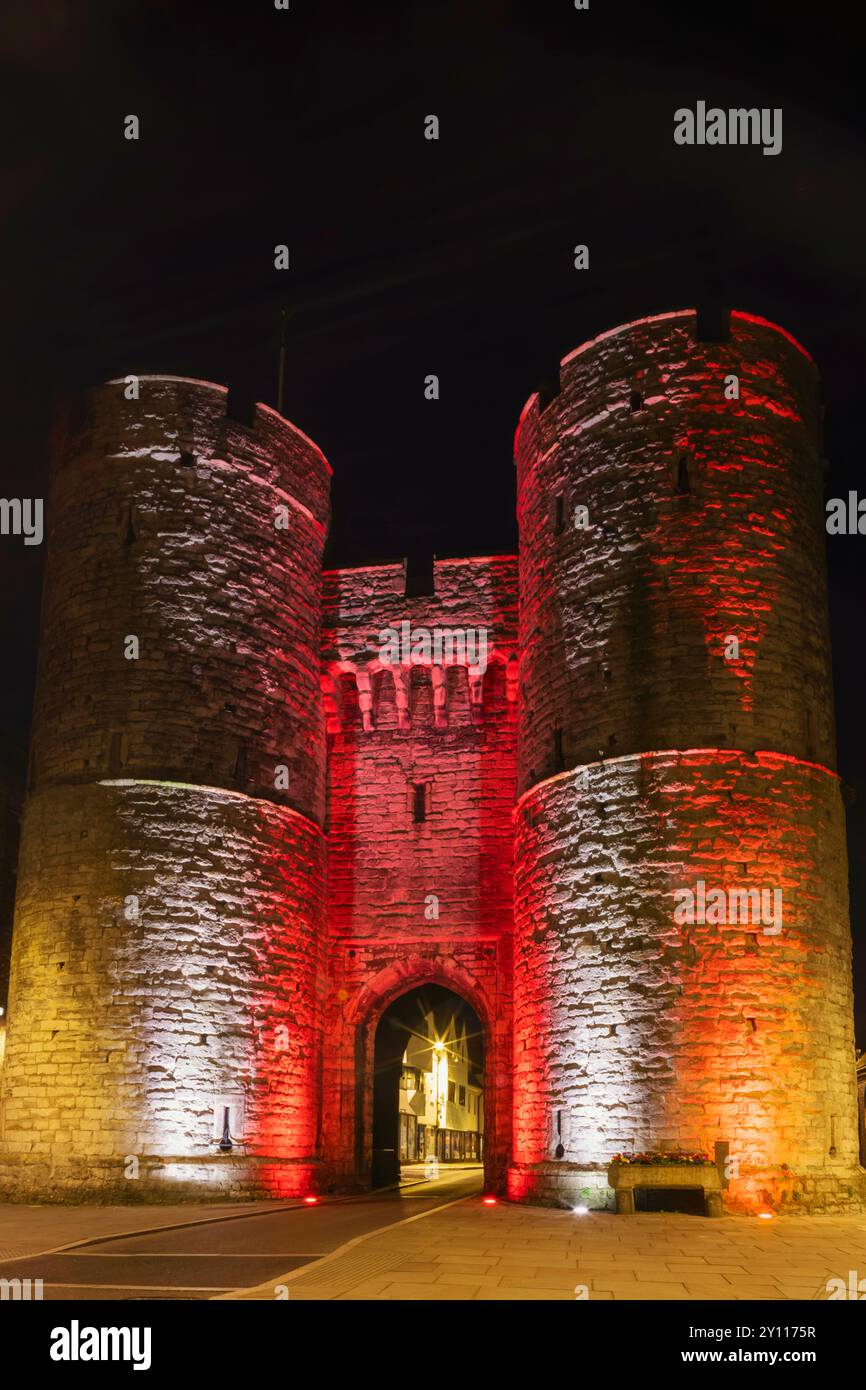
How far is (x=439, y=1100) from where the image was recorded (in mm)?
33375

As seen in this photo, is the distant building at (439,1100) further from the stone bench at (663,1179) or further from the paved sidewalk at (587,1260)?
the paved sidewalk at (587,1260)

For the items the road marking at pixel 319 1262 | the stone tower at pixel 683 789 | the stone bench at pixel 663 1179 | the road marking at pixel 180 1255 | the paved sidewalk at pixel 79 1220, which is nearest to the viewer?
the road marking at pixel 319 1262

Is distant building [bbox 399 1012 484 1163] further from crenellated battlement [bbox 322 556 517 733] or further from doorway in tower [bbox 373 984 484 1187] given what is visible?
crenellated battlement [bbox 322 556 517 733]

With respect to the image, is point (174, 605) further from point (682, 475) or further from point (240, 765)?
point (682, 475)

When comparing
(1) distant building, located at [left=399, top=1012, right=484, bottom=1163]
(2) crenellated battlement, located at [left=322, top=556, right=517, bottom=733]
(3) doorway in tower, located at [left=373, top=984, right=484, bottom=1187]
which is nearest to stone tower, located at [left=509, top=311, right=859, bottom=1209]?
(2) crenellated battlement, located at [left=322, top=556, right=517, bottom=733]

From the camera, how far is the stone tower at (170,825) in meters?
14.4

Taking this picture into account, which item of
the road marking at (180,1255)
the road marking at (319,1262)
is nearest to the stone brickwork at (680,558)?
the road marking at (319,1262)

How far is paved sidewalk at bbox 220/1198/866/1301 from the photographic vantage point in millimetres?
6797

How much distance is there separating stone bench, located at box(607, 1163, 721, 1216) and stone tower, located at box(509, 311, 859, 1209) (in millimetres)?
429

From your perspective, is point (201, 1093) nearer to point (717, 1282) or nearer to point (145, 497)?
point (145, 497)

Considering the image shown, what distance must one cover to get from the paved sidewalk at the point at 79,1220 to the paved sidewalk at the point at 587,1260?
2.33m

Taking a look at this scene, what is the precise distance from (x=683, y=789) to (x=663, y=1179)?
394cm

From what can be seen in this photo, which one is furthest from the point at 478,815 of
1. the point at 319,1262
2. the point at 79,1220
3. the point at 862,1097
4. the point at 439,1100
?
the point at 439,1100

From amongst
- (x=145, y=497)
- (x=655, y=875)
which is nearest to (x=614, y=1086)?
(x=655, y=875)
